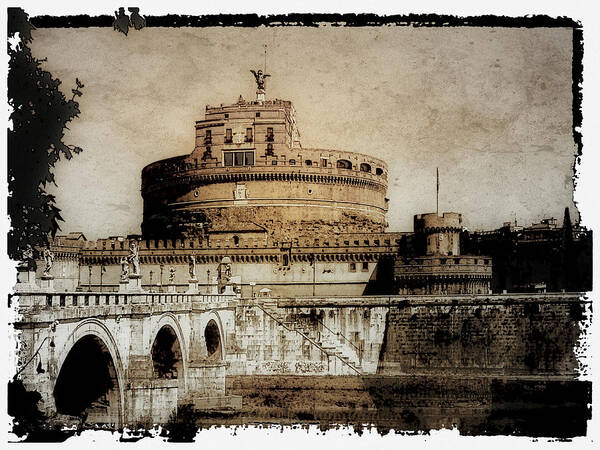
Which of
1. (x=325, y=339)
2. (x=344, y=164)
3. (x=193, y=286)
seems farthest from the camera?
(x=325, y=339)

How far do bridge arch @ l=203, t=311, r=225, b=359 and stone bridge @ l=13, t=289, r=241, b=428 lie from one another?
17 millimetres

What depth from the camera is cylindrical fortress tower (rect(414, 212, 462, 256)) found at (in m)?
13.7

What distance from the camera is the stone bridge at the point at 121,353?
31.9 feet

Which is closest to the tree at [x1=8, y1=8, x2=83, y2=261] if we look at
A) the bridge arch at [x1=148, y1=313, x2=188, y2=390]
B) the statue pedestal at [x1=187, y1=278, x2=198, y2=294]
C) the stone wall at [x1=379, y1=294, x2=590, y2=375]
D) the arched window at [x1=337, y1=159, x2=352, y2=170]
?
the bridge arch at [x1=148, y1=313, x2=188, y2=390]

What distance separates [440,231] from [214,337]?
14.4ft

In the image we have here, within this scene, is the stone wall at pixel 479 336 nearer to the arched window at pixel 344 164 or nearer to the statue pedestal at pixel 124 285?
the arched window at pixel 344 164

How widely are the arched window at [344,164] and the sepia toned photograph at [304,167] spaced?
0.05 metres

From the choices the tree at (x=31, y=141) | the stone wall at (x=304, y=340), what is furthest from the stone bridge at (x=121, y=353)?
the tree at (x=31, y=141)

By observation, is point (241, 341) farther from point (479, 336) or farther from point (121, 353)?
point (121, 353)

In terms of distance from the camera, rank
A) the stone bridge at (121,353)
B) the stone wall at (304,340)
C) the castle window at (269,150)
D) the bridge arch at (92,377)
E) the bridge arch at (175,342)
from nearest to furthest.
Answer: the stone bridge at (121,353) → the bridge arch at (92,377) → the bridge arch at (175,342) → the stone wall at (304,340) → the castle window at (269,150)

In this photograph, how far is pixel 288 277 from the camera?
1587 cm

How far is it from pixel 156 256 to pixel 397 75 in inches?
221

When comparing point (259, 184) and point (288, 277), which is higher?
point (259, 184)

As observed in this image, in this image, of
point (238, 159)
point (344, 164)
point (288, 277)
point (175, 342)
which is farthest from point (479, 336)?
point (175, 342)
